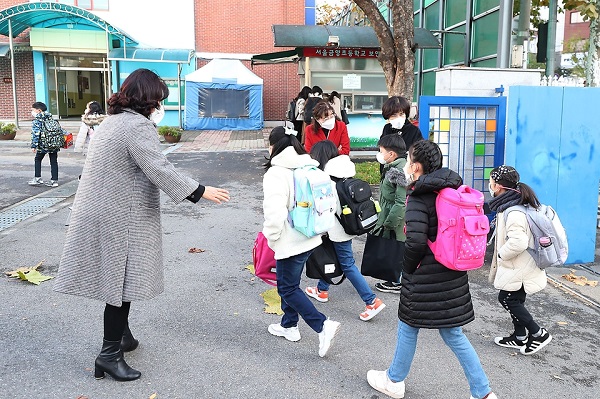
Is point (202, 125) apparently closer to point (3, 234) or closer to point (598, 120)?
point (3, 234)

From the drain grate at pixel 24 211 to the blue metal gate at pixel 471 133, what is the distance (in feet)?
17.7

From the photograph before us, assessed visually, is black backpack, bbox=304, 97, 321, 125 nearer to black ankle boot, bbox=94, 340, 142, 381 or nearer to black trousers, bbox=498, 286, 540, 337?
black trousers, bbox=498, 286, 540, 337

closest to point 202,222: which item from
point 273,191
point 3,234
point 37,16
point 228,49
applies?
point 3,234

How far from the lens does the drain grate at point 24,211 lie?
761 centimetres

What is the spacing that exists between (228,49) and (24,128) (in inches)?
358

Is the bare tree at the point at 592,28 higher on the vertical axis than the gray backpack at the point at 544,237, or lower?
Answer: higher

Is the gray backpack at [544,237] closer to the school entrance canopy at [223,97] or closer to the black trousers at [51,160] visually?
the black trousers at [51,160]

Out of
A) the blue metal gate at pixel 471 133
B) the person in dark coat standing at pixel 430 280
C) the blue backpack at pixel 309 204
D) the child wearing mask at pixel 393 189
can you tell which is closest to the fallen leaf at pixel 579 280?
the blue metal gate at pixel 471 133

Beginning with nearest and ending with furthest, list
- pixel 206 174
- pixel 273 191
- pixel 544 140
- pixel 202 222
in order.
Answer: pixel 273 191 → pixel 544 140 → pixel 202 222 → pixel 206 174

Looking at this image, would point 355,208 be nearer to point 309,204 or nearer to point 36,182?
point 309,204

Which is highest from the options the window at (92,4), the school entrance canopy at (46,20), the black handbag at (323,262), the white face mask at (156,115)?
the window at (92,4)

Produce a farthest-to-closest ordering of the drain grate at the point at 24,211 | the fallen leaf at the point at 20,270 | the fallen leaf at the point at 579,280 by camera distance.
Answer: the drain grate at the point at 24,211 → the fallen leaf at the point at 579,280 → the fallen leaf at the point at 20,270

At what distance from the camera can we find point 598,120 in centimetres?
602

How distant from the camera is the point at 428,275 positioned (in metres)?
3.17
